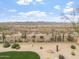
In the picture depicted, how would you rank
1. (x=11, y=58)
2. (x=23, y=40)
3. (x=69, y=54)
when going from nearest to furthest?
(x=11, y=58) < (x=69, y=54) < (x=23, y=40)

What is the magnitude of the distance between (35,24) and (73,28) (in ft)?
7.00

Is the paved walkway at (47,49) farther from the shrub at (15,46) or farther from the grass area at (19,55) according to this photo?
the grass area at (19,55)

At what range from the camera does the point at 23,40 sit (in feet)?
34.2

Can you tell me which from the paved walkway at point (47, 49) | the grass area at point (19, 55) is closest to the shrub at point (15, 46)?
the paved walkway at point (47, 49)

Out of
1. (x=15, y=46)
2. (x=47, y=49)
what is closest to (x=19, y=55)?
(x=15, y=46)

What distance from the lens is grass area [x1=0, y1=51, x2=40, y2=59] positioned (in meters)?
9.12

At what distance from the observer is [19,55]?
949cm

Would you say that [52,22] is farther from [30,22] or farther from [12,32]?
[12,32]

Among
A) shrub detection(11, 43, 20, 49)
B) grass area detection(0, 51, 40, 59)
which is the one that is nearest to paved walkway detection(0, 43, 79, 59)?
shrub detection(11, 43, 20, 49)

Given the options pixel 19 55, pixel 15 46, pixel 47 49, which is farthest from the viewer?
pixel 15 46

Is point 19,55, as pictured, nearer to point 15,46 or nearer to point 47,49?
point 15,46

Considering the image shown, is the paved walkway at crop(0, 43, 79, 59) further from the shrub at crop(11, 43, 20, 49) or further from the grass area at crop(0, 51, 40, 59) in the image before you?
the grass area at crop(0, 51, 40, 59)

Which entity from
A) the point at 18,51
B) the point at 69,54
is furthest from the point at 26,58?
the point at 69,54

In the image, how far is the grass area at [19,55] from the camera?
9.12 meters
